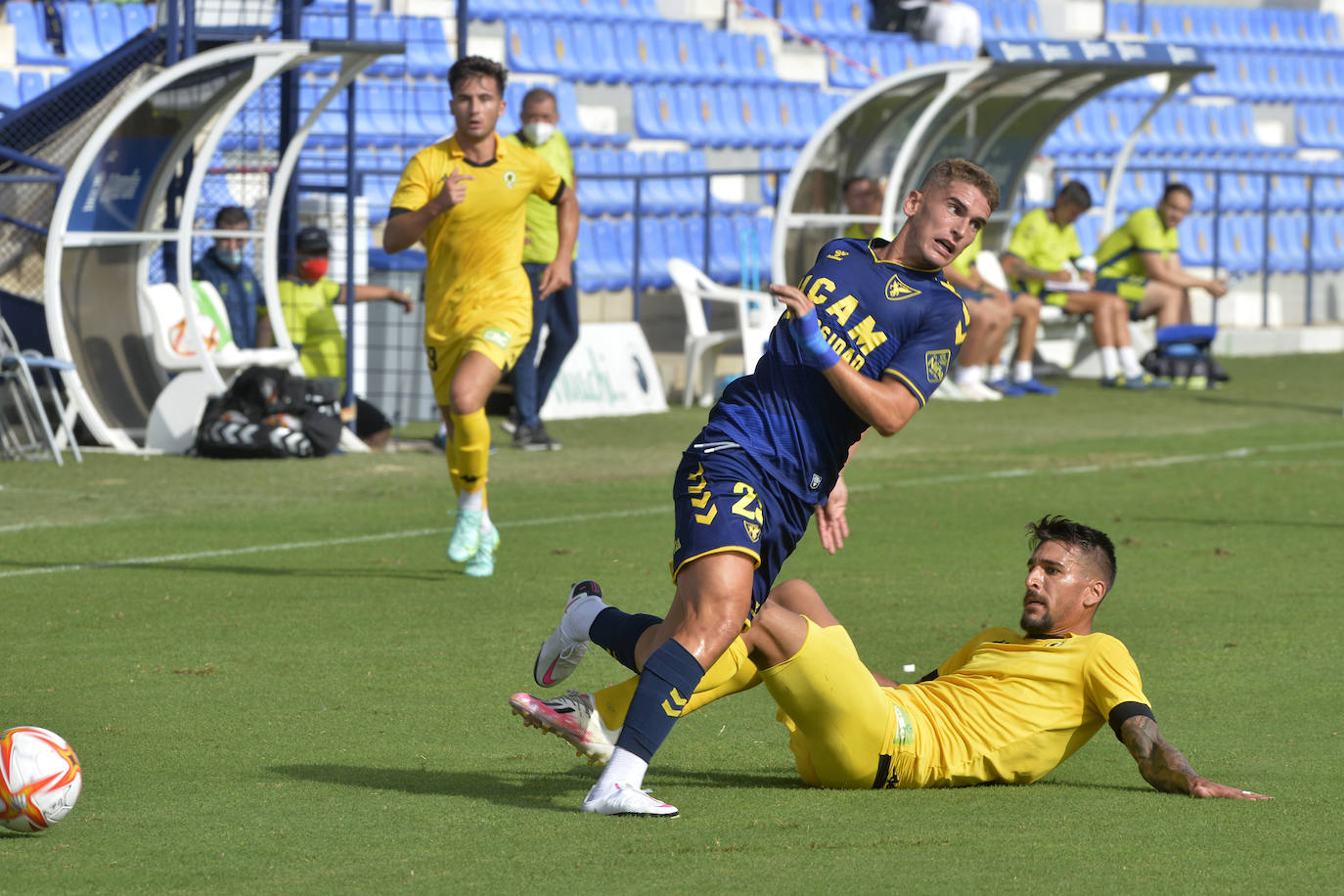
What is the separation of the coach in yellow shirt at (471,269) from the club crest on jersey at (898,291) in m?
3.37

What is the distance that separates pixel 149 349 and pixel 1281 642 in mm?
8611

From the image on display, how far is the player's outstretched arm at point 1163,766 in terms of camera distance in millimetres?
4562

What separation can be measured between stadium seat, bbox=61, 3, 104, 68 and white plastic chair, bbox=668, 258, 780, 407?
233 inches

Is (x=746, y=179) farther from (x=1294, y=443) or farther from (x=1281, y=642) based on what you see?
(x=1281, y=642)

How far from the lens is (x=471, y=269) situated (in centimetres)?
838

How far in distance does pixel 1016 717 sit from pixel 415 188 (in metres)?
4.33

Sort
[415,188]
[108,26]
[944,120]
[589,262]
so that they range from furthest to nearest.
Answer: [589,262], [944,120], [108,26], [415,188]

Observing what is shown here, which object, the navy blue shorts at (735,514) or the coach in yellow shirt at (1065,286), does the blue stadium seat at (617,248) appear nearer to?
the coach in yellow shirt at (1065,286)

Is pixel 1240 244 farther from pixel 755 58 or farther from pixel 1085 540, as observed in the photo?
pixel 1085 540

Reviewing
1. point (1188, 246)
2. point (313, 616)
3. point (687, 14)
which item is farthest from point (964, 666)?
point (1188, 246)

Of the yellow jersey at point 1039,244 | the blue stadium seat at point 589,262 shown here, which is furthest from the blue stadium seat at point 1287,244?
the blue stadium seat at point 589,262

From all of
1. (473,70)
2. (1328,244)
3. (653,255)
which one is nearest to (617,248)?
(653,255)

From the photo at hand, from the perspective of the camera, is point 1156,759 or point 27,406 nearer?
point 1156,759

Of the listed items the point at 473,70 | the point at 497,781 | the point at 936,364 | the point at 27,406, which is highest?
the point at 473,70
